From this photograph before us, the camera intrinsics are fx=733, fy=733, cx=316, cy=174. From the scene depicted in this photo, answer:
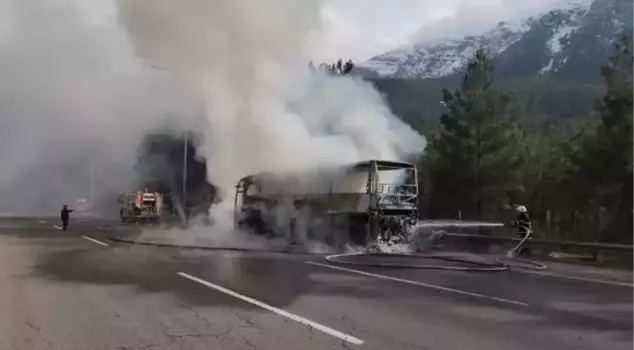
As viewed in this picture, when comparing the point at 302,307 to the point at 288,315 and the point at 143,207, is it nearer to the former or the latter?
the point at 288,315

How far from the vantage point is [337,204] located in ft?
75.0

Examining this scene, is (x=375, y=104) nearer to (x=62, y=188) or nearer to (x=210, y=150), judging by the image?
(x=210, y=150)

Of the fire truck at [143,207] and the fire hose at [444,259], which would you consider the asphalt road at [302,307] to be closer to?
the fire hose at [444,259]

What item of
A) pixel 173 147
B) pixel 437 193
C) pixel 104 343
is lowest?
pixel 104 343

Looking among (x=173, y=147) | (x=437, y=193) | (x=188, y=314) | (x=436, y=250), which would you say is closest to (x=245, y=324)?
(x=188, y=314)

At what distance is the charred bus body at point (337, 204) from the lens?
21375 mm

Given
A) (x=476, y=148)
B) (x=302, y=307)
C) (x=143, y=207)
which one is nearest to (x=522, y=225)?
(x=302, y=307)

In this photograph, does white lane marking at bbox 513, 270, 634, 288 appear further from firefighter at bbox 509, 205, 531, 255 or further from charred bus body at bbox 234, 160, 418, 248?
charred bus body at bbox 234, 160, 418, 248

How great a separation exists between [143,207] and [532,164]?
24.3 m

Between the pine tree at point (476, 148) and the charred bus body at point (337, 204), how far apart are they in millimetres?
11818

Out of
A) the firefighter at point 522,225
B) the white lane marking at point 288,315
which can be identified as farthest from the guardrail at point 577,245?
the white lane marking at point 288,315

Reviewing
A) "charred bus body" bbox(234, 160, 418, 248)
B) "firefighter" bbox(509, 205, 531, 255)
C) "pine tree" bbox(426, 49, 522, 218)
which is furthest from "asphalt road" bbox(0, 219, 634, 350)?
"pine tree" bbox(426, 49, 522, 218)

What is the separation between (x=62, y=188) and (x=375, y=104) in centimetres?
4881

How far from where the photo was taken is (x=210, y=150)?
95.5ft
